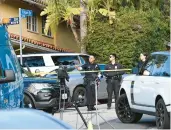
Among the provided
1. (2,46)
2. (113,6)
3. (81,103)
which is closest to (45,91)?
(81,103)

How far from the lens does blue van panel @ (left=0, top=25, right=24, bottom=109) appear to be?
313 inches

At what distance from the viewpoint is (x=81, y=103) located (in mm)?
15742

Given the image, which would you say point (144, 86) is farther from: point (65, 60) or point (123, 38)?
point (123, 38)

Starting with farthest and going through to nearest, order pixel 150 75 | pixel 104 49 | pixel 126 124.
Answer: pixel 104 49 < pixel 126 124 < pixel 150 75

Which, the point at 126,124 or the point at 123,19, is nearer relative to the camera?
the point at 126,124

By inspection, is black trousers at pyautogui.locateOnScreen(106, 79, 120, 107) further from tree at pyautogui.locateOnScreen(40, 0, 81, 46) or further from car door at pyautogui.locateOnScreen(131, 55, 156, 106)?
tree at pyautogui.locateOnScreen(40, 0, 81, 46)

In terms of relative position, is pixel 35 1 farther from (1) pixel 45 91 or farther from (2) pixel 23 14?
(1) pixel 45 91

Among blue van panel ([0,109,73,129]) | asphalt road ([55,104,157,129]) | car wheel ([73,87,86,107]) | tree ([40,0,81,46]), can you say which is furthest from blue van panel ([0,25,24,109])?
tree ([40,0,81,46])

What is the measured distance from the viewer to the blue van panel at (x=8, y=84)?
313 inches

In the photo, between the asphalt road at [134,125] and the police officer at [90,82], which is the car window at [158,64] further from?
the police officer at [90,82]

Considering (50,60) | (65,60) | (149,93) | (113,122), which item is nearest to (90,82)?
(113,122)

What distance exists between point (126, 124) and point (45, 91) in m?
3.58

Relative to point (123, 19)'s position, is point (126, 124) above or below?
below

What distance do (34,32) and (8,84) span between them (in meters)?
21.6
